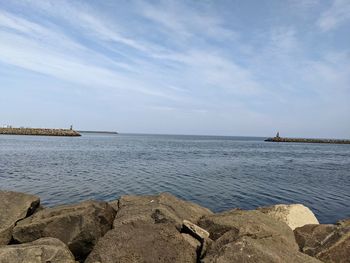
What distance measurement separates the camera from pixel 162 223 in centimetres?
787

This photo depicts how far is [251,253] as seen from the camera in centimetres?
599

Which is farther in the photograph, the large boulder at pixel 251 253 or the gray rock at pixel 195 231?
the gray rock at pixel 195 231

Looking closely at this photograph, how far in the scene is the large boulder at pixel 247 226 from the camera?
737 centimetres

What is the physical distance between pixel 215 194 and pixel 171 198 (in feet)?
36.4

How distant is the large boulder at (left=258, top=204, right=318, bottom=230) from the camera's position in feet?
31.3

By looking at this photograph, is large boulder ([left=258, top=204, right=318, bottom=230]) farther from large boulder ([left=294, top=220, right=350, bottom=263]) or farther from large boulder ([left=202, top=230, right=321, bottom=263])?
large boulder ([left=202, top=230, right=321, bottom=263])

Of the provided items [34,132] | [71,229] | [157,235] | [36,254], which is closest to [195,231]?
[157,235]

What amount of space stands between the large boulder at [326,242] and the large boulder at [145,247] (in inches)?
106

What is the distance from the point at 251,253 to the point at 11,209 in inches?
256

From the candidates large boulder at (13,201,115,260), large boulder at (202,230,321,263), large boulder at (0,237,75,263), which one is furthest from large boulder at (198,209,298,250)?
large boulder at (0,237,75,263)

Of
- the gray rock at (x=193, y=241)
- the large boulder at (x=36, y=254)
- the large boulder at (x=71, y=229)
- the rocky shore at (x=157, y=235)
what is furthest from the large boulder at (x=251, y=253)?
the large boulder at (x=71, y=229)

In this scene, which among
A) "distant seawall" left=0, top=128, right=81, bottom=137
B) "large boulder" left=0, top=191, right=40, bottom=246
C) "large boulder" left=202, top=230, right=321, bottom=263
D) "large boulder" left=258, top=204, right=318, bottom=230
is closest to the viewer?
"large boulder" left=202, top=230, right=321, bottom=263

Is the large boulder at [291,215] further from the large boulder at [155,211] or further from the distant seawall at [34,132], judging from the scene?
the distant seawall at [34,132]

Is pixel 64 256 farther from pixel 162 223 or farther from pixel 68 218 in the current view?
pixel 162 223
